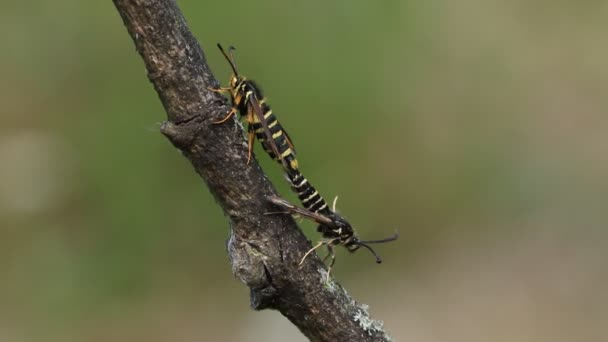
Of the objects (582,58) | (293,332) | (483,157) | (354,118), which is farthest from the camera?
(582,58)

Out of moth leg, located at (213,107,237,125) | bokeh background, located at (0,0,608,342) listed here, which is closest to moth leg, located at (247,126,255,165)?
moth leg, located at (213,107,237,125)

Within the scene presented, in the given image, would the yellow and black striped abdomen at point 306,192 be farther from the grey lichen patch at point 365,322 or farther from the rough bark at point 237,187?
the grey lichen patch at point 365,322

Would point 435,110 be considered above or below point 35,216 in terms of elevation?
above

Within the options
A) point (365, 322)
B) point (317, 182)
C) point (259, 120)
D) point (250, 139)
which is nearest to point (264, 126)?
point (259, 120)

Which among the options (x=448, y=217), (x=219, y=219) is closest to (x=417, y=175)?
(x=448, y=217)

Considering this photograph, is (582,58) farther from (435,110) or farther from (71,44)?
(71,44)

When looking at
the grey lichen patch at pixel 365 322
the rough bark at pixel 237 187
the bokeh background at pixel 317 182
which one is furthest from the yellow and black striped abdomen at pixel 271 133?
the bokeh background at pixel 317 182

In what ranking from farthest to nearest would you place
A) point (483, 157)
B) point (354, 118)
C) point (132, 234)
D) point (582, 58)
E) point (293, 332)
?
point (582, 58) → point (483, 157) → point (354, 118) → point (132, 234) → point (293, 332)
